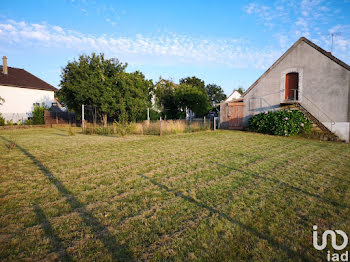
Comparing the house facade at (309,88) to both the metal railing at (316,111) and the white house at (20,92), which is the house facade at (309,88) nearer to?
the metal railing at (316,111)

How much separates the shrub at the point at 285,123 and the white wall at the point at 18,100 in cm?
2359

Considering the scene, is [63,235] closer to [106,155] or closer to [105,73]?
[106,155]

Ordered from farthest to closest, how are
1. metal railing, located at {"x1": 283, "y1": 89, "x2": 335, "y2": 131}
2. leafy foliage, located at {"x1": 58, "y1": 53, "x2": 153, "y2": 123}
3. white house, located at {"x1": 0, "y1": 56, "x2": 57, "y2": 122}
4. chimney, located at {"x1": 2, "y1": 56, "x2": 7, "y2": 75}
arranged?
chimney, located at {"x1": 2, "y1": 56, "x2": 7, "y2": 75} → white house, located at {"x1": 0, "y1": 56, "x2": 57, "y2": 122} → leafy foliage, located at {"x1": 58, "y1": 53, "x2": 153, "y2": 123} → metal railing, located at {"x1": 283, "y1": 89, "x2": 335, "y2": 131}

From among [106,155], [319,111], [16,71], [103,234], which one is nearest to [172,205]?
[103,234]

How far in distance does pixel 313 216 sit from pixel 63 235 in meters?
3.49

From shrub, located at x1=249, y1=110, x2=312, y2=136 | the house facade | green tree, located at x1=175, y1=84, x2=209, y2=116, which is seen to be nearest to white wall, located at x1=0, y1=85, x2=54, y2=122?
green tree, located at x1=175, y1=84, x2=209, y2=116

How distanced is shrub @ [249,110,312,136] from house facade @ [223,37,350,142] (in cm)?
89

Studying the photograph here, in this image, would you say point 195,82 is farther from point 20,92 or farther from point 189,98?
point 20,92

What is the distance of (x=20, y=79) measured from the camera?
2494cm

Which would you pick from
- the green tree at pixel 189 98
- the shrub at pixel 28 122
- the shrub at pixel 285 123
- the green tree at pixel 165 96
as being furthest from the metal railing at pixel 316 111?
the shrub at pixel 28 122

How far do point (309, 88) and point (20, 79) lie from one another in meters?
30.5

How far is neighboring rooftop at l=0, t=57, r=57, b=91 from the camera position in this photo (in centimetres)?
2315

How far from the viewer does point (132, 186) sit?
4.14 metres

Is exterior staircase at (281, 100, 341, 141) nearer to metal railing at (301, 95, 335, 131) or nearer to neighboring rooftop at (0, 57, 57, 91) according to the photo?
metal railing at (301, 95, 335, 131)
